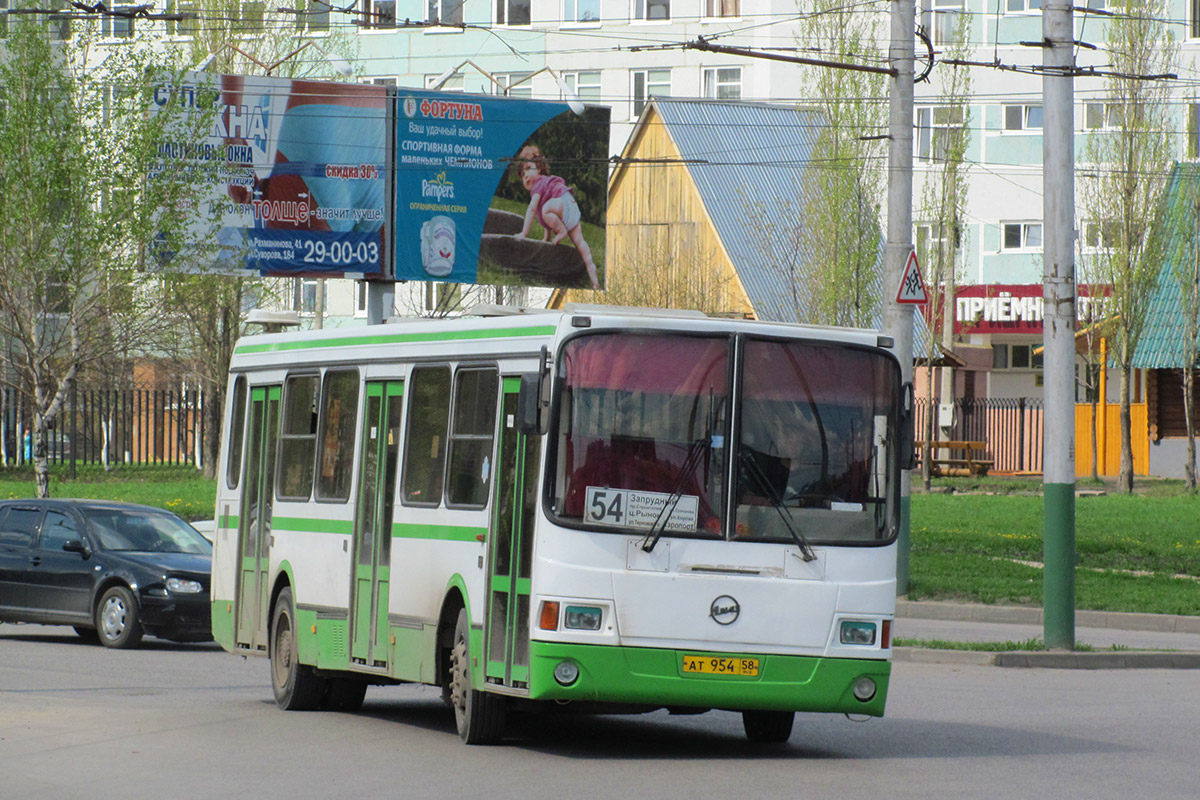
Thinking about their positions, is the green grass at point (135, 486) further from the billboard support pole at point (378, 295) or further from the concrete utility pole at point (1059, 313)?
the concrete utility pole at point (1059, 313)

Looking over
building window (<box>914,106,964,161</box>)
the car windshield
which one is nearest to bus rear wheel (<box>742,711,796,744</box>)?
the car windshield

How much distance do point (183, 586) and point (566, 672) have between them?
31.2 feet

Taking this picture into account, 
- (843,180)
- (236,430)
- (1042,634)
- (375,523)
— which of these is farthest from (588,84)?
(375,523)

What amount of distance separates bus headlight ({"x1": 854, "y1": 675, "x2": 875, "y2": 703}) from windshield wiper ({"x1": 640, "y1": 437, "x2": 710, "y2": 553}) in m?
1.43

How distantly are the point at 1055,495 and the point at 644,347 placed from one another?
7.50m

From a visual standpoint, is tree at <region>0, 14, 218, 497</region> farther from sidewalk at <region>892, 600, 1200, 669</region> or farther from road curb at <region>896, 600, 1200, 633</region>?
sidewalk at <region>892, 600, 1200, 669</region>

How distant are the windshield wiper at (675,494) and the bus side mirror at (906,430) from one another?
1.26 m

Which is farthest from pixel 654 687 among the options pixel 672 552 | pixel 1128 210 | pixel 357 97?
pixel 1128 210

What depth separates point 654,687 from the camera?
11039 mm

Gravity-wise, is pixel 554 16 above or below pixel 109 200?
above

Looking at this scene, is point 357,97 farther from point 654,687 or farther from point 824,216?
point 654,687

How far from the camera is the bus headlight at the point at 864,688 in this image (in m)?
11.4

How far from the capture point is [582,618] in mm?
11016

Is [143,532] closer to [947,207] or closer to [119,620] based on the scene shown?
[119,620]
